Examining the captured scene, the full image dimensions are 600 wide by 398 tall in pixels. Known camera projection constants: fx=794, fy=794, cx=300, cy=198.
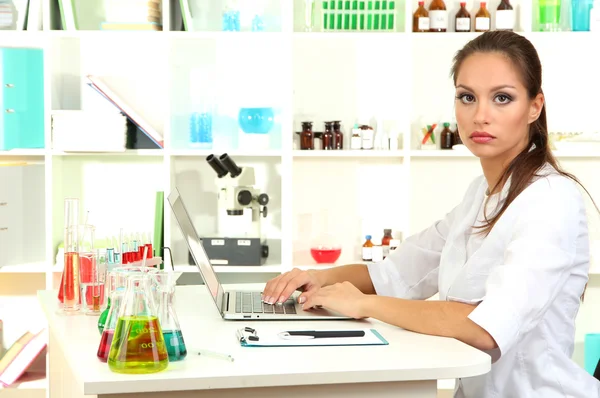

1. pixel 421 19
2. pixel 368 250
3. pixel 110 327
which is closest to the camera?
pixel 110 327

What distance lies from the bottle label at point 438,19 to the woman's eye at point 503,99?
71.4 inches

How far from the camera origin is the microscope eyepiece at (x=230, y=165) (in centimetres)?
355

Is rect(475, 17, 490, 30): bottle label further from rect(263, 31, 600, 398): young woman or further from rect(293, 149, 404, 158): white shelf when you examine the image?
rect(263, 31, 600, 398): young woman

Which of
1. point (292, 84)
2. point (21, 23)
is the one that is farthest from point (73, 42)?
point (292, 84)

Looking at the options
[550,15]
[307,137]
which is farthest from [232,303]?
[550,15]

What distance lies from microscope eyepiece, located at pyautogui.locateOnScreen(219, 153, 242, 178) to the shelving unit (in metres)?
0.16

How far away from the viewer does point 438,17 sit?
12.0ft

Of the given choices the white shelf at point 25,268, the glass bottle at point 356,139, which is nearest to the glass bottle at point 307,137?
the glass bottle at point 356,139

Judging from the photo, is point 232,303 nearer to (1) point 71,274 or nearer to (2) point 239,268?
(1) point 71,274

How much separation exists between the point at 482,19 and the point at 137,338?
272cm

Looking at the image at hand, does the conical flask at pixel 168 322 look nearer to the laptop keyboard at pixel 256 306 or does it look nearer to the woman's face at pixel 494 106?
the laptop keyboard at pixel 256 306

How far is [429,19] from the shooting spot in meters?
3.68

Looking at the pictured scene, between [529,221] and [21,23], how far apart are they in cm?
274

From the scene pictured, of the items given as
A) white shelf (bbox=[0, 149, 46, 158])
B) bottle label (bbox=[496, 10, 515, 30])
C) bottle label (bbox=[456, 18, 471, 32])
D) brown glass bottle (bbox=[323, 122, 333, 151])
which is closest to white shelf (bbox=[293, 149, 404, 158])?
brown glass bottle (bbox=[323, 122, 333, 151])
